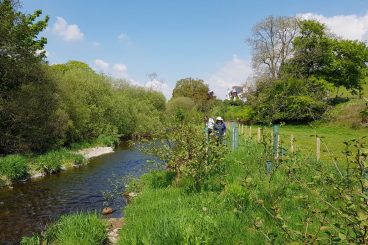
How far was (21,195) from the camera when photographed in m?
19.1

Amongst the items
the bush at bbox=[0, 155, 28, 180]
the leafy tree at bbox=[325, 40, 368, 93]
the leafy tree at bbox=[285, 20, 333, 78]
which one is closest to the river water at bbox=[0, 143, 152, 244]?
the bush at bbox=[0, 155, 28, 180]

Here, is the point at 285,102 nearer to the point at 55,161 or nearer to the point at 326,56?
the point at 55,161

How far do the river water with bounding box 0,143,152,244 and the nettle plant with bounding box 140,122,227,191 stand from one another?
303 cm

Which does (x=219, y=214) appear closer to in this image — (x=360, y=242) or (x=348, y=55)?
(x=360, y=242)

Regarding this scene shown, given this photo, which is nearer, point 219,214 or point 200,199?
point 219,214

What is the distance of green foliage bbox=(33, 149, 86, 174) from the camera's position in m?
25.8

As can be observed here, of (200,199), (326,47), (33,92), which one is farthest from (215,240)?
(326,47)

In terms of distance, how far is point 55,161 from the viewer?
26.8 meters

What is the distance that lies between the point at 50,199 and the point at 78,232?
883 centimetres

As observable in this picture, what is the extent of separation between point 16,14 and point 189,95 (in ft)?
265

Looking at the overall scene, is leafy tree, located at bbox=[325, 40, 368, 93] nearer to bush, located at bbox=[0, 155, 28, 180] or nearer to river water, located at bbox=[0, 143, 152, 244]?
river water, located at bbox=[0, 143, 152, 244]

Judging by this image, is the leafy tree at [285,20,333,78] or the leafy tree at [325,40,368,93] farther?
the leafy tree at [325,40,368,93]

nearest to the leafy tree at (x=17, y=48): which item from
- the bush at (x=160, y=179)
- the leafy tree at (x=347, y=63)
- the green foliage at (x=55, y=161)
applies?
the green foliage at (x=55, y=161)

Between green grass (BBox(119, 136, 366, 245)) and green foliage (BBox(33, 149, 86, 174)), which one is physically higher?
green grass (BBox(119, 136, 366, 245))
